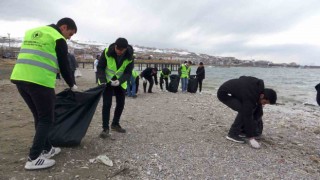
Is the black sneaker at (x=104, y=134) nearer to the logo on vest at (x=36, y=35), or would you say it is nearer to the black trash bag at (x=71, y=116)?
the black trash bag at (x=71, y=116)

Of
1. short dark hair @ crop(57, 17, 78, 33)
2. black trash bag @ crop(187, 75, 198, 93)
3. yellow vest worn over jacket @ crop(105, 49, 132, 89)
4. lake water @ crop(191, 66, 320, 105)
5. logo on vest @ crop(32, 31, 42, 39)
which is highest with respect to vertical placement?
short dark hair @ crop(57, 17, 78, 33)

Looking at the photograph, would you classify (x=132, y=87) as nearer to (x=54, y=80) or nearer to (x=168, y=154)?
(x=168, y=154)

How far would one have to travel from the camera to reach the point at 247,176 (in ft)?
12.9

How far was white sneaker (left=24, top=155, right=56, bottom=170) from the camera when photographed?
3574 millimetres

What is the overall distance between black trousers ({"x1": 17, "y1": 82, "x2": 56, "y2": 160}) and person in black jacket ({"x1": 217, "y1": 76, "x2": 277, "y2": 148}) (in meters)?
3.20

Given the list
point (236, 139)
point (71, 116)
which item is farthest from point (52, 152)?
point (236, 139)

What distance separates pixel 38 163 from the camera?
11.8 feet

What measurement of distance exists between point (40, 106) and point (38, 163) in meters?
0.70

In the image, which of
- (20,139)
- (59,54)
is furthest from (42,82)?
(20,139)

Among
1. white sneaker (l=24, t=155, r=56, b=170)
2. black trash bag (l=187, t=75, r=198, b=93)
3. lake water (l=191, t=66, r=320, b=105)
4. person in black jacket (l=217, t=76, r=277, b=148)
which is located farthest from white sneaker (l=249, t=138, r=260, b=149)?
lake water (l=191, t=66, r=320, b=105)

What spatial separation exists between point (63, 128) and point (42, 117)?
2.58 feet

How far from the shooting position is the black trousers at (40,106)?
3.49 m

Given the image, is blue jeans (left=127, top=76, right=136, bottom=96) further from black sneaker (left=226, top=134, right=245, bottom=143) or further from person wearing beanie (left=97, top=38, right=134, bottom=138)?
black sneaker (left=226, top=134, right=245, bottom=143)

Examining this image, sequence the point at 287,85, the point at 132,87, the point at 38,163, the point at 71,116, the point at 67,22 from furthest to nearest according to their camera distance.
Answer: the point at 287,85, the point at 132,87, the point at 71,116, the point at 67,22, the point at 38,163
